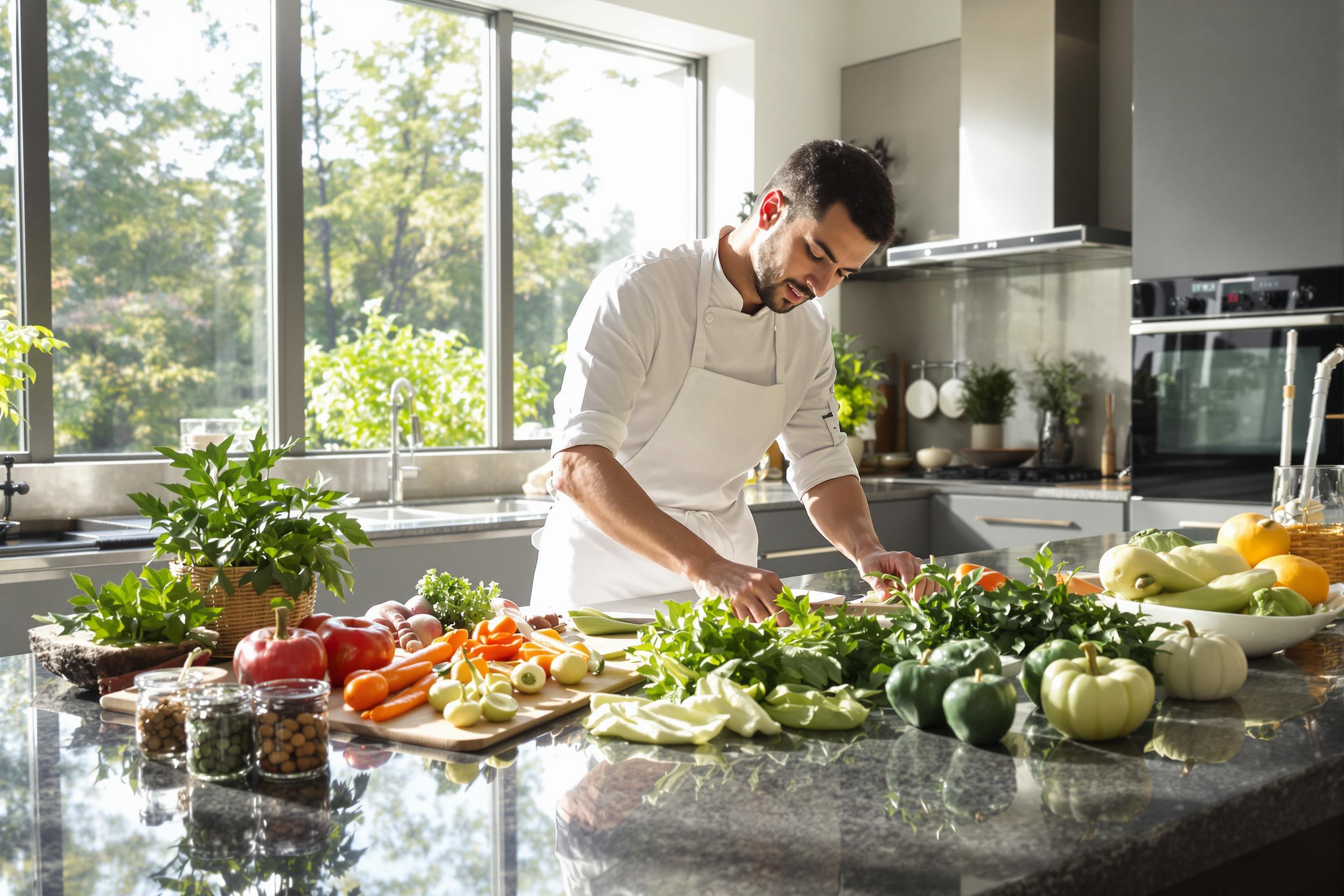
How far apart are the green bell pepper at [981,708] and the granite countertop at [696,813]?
22 millimetres

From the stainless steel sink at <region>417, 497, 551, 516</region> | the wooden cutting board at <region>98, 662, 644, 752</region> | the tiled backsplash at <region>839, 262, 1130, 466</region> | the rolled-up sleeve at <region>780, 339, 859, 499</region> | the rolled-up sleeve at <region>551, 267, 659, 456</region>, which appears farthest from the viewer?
the tiled backsplash at <region>839, 262, 1130, 466</region>

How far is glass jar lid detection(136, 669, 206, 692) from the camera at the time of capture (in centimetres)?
107

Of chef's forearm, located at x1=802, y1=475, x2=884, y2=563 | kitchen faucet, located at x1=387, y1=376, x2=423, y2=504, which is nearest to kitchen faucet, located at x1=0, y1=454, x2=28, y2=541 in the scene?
kitchen faucet, located at x1=387, y1=376, x2=423, y2=504

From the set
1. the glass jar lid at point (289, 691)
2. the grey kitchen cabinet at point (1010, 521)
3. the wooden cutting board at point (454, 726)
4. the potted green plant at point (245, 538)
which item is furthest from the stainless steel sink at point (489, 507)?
the glass jar lid at point (289, 691)

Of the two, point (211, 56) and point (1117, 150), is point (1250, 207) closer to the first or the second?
point (1117, 150)

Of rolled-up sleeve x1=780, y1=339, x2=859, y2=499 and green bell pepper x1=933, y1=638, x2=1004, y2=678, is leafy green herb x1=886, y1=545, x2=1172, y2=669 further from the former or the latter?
rolled-up sleeve x1=780, y1=339, x2=859, y2=499

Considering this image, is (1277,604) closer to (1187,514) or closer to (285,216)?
(1187,514)

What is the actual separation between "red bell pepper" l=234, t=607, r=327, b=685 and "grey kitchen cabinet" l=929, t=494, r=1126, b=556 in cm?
288

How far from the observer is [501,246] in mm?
4207

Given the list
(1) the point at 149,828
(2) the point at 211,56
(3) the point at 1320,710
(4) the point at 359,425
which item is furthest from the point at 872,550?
(2) the point at 211,56

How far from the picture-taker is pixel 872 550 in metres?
2.00

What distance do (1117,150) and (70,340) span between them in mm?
3497

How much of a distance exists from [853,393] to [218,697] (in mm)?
3629

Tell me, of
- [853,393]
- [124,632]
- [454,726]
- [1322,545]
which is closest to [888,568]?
[1322,545]
